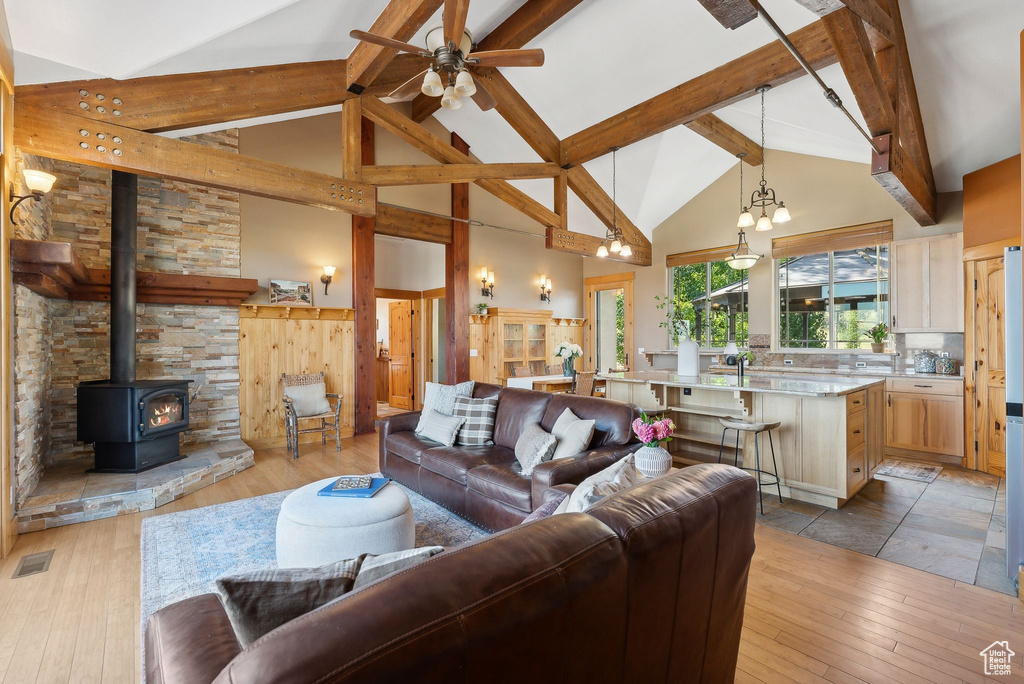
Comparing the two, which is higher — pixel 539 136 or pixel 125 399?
pixel 539 136

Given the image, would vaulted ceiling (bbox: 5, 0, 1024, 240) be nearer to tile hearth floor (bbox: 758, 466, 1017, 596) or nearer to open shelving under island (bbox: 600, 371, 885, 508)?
open shelving under island (bbox: 600, 371, 885, 508)

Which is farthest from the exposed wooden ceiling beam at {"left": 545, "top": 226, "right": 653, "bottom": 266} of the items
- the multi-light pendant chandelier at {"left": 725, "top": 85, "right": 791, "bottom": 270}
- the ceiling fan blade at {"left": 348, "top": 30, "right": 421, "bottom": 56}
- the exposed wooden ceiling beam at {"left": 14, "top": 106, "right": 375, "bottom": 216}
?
the ceiling fan blade at {"left": 348, "top": 30, "right": 421, "bottom": 56}

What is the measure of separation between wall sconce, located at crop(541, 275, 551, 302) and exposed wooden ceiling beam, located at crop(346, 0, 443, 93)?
5.07 metres

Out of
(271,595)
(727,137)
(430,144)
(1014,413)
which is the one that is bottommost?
(271,595)

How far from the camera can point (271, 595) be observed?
1005 millimetres

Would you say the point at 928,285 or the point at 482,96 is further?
the point at 928,285

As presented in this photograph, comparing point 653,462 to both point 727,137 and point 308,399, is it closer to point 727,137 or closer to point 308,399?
point 308,399

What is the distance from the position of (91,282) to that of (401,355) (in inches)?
208

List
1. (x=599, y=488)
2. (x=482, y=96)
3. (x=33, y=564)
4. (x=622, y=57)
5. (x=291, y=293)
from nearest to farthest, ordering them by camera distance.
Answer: (x=599, y=488), (x=33, y=564), (x=482, y=96), (x=622, y=57), (x=291, y=293)

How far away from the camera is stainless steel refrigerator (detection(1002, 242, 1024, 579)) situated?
2473mm

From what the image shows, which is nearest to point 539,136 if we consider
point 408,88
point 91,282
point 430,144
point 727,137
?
point 430,144

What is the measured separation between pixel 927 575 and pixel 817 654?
1199mm

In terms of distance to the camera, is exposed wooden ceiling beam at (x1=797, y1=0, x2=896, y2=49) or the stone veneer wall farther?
the stone veneer wall

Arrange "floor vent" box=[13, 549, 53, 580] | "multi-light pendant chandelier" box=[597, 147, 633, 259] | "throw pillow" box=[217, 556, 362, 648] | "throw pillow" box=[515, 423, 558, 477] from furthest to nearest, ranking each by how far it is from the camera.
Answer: "multi-light pendant chandelier" box=[597, 147, 633, 259]
"throw pillow" box=[515, 423, 558, 477]
"floor vent" box=[13, 549, 53, 580]
"throw pillow" box=[217, 556, 362, 648]
